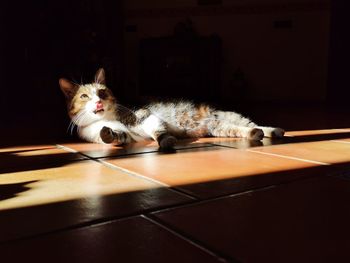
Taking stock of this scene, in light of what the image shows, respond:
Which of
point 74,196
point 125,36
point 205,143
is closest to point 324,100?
point 125,36

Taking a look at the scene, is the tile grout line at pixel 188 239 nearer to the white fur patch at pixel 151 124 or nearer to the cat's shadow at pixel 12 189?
the cat's shadow at pixel 12 189

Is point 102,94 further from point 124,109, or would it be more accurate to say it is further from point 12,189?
point 12,189

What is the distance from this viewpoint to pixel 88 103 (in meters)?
1.71

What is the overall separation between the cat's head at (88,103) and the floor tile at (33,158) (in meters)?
0.26

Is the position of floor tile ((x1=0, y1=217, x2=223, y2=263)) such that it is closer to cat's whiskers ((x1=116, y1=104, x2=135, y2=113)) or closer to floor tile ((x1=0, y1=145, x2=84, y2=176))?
floor tile ((x1=0, y1=145, x2=84, y2=176))

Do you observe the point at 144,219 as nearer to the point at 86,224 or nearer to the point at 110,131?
the point at 86,224

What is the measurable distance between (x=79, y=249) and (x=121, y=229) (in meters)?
0.09

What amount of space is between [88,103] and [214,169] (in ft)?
2.80

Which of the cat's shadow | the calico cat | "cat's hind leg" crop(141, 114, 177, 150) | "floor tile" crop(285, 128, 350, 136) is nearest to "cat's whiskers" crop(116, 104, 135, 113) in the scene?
the calico cat

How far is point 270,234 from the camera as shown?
1.95ft

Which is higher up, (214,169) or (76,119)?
(76,119)

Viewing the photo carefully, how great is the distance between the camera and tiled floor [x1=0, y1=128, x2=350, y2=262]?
0.54 meters

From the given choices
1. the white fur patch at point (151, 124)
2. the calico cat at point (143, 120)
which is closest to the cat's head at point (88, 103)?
the calico cat at point (143, 120)

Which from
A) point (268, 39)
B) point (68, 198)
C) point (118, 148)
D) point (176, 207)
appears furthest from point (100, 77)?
point (268, 39)
